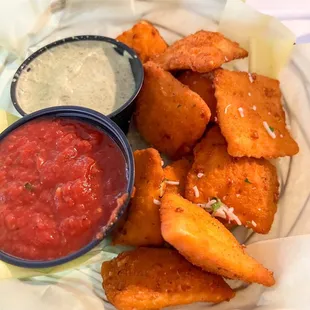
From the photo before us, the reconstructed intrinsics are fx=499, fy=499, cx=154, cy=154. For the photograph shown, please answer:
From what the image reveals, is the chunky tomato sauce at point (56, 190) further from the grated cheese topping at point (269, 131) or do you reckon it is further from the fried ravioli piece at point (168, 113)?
the grated cheese topping at point (269, 131)

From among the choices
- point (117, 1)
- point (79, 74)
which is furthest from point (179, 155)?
point (117, 1)

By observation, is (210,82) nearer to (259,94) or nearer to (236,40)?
(259,94)

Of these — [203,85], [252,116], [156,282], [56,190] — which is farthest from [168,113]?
[156,282]

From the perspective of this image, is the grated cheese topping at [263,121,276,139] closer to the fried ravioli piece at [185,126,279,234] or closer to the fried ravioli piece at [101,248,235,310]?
the fried ravioli piece at [185,126,279,234]

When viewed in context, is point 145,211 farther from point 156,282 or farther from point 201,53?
point 201,53

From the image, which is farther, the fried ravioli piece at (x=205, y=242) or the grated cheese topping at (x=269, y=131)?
the grated cheese topping at (x=269, y=131)

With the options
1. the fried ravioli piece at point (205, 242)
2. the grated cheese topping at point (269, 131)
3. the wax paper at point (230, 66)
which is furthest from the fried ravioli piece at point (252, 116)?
the fried ravioli piece at point (205, 242)

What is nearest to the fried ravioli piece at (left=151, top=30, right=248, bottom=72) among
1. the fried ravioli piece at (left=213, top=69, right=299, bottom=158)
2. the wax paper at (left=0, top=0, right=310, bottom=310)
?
the fried ravioli piece at (left=213, top=69, right=299, bottom=158)
